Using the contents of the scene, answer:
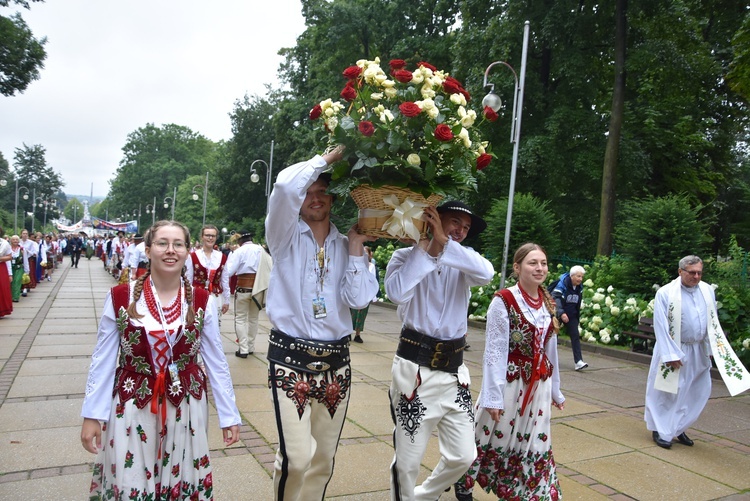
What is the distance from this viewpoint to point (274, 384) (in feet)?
10.0

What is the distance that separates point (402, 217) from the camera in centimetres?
293

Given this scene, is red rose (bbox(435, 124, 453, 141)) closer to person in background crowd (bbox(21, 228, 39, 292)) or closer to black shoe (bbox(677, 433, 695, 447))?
black shoe (bbox(677, 433, 695, 447))

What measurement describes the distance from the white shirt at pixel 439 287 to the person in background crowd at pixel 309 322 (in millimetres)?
271

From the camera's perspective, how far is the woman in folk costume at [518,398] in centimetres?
397

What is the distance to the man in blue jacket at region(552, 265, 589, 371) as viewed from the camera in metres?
9.87

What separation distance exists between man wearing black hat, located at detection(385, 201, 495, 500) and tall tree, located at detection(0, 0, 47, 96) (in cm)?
2456

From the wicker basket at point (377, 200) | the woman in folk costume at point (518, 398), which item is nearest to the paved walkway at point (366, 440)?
the woman in folk costume at point (518, 398)

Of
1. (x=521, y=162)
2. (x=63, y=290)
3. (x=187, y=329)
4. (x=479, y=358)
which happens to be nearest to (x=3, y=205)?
(x=63, y=290)

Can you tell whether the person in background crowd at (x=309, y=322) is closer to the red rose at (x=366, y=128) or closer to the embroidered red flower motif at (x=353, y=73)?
the red rose at (x=366, y=128)

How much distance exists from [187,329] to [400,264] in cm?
125

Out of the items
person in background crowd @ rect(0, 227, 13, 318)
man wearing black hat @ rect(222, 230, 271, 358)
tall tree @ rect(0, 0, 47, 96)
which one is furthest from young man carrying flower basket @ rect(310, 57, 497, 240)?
tall tree @ rect(0, 0, 47, 96)

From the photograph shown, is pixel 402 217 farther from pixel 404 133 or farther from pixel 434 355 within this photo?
pixel 434 355

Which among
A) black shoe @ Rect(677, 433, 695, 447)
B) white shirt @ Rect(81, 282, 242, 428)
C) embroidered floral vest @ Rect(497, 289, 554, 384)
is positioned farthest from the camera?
black shoe @ Rect(677, 433, 695, 447)

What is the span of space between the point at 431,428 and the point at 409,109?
6.23 ft
